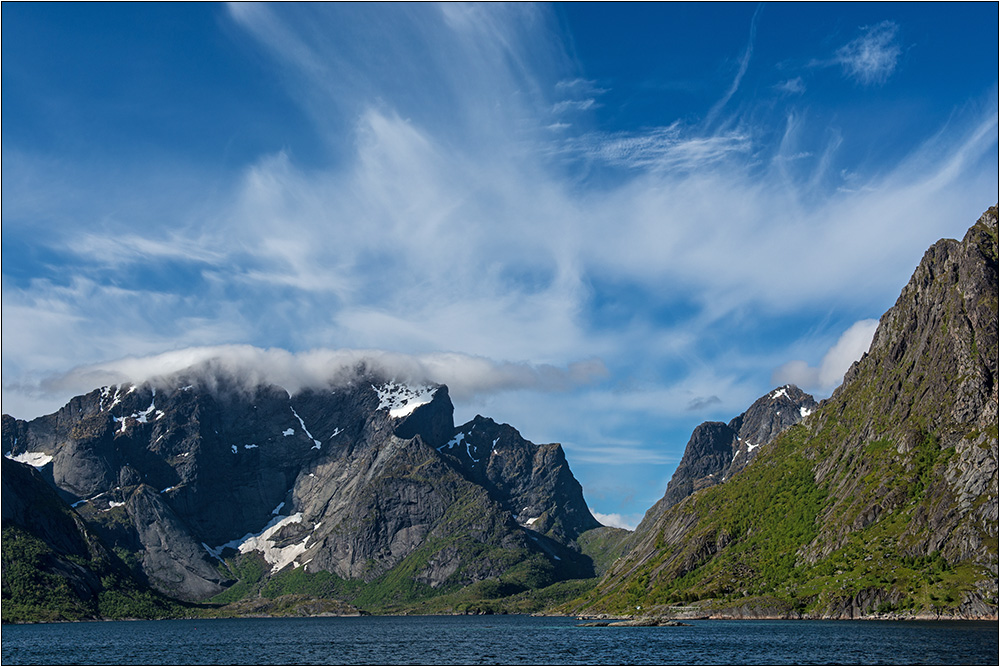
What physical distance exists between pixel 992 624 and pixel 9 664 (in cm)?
21703

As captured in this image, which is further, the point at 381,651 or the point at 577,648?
the point at 381,651

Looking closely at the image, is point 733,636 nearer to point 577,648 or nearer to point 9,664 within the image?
point 577,648

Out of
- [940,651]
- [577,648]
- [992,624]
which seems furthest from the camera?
[992,624]

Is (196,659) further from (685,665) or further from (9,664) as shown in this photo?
(685,665)

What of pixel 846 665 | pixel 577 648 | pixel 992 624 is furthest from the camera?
pixel 992 624

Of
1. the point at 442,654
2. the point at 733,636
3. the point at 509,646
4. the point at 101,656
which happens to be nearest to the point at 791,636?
the point at 733,636

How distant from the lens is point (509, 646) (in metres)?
187

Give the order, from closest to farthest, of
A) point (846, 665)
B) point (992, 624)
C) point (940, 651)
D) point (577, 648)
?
point (846, 665) → point (940, 651) → point (577, 648) → point (992, 624)

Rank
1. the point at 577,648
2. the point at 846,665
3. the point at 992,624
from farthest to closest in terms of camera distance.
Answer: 1. the point at 992,624
2. the point at 577,648
3. the point at 846,665

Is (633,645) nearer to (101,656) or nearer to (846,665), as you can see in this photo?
(846,665)

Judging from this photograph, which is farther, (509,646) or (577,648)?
(509,646)

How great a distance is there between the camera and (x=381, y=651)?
18938 cm

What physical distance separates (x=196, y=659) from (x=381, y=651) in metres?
41.3

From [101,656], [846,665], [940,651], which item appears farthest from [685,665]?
[101,656]
